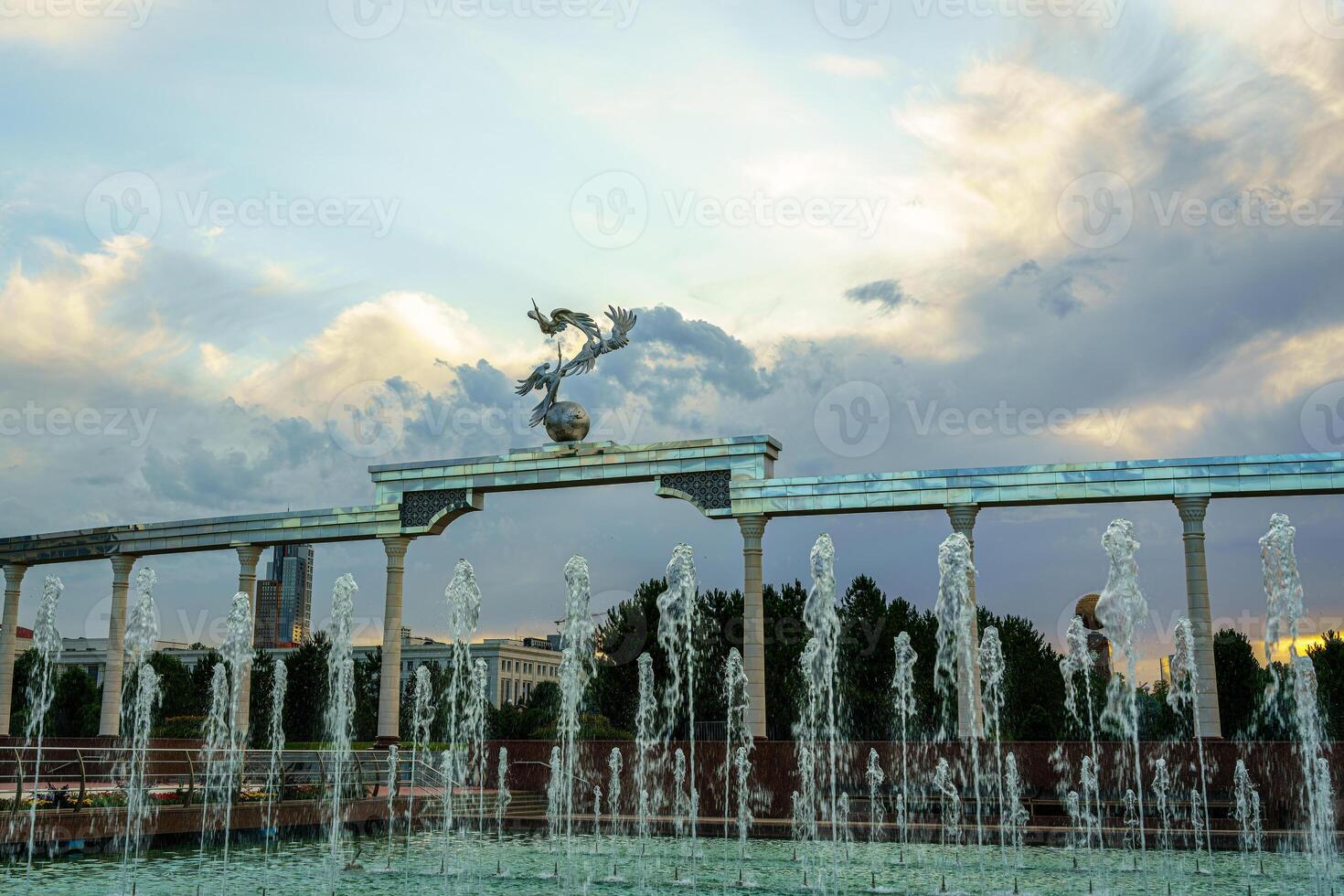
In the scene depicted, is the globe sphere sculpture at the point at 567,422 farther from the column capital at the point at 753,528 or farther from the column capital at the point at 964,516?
the column capital at the point at 964,516

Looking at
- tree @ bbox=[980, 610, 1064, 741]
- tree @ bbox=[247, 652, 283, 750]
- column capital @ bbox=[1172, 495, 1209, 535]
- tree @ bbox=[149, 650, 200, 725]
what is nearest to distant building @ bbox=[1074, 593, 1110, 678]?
tree @ bbox=[980, 610, 1064, 741]

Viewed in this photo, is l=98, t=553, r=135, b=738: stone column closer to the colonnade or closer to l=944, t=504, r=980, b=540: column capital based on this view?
the colonnade

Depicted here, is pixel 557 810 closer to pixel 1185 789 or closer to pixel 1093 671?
pixel 1185 789

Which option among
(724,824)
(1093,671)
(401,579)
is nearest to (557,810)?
(724,824)

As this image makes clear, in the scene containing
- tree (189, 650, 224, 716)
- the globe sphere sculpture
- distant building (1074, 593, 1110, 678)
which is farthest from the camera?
tree (189, 650, 224, 716)

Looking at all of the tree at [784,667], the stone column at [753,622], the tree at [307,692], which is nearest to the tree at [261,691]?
the tree at [307,692]

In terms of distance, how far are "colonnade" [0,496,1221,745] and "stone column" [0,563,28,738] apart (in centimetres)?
2

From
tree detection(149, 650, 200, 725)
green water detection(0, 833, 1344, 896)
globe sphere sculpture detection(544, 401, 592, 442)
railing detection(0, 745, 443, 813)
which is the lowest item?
green water detection(0, 833, 1344, 896)

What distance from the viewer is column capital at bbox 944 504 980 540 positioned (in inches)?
904

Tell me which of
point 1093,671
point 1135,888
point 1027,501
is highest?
point 1027,501

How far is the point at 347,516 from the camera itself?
1109 inches

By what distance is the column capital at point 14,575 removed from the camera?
32.8m

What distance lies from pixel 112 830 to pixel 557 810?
29.1 ft

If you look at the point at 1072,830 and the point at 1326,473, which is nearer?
the point at 1072,830
